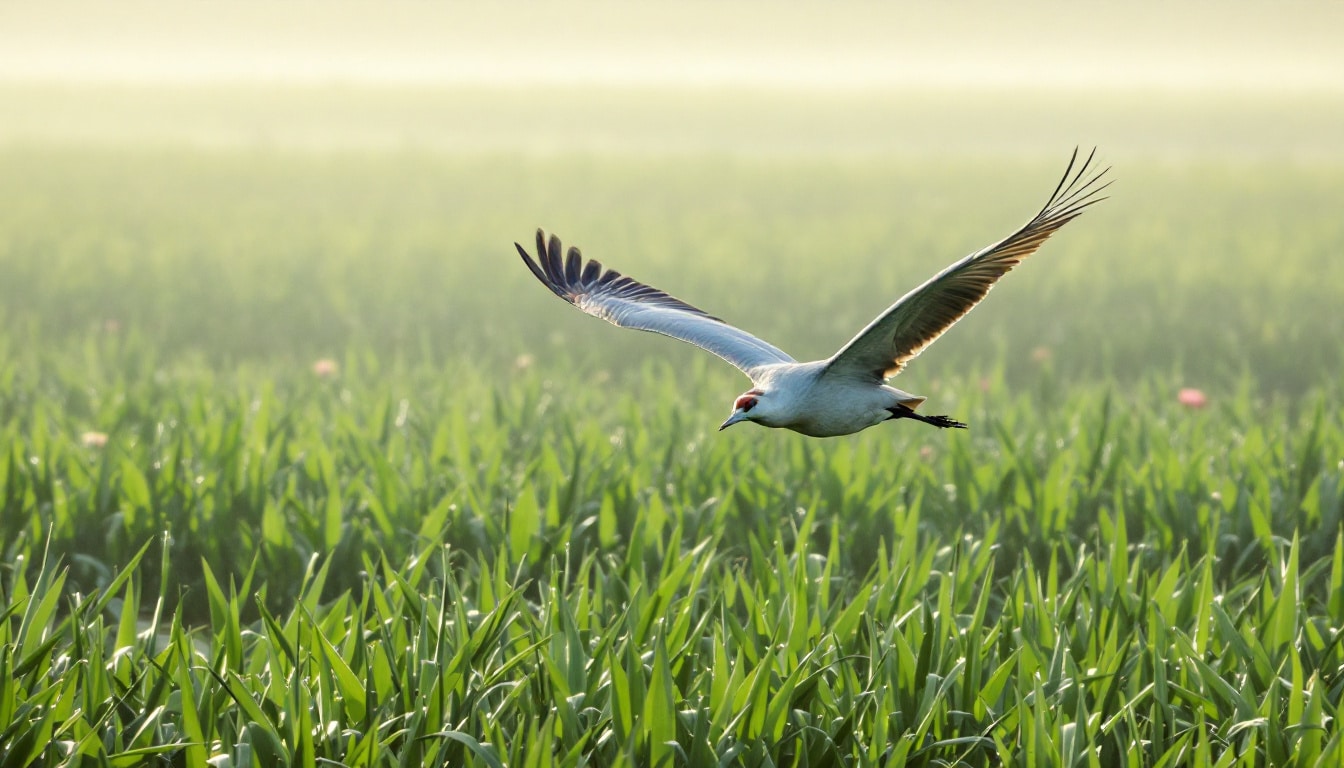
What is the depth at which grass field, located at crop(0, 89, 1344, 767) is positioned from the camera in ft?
11.6

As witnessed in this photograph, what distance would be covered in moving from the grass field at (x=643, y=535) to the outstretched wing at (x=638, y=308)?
24.6 inches

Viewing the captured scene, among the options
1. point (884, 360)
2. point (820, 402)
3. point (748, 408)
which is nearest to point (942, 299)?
point (884, 360)

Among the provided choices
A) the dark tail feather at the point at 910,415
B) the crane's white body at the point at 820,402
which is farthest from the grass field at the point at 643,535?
the crane's white body at the point at 820,402

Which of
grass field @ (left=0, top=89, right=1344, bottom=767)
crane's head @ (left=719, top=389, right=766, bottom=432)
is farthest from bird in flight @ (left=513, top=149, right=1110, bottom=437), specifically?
grass field @ (left=0, top=89, right=1344, bottom=767)

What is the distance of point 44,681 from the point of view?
3701 millimetres

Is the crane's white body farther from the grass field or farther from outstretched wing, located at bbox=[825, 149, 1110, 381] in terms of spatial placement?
the grass field

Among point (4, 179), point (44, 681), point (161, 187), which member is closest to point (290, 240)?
point (161, 187)

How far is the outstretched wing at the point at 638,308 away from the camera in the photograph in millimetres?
4665

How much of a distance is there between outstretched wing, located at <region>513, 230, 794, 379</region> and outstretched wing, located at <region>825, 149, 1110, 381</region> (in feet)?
1.66

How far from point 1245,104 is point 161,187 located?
7463 cm

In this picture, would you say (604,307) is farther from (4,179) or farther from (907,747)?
(4,179)

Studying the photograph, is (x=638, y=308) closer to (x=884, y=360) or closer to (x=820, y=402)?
(x=884, y=360)

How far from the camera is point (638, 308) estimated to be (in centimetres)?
523

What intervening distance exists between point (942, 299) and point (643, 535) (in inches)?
60.8
